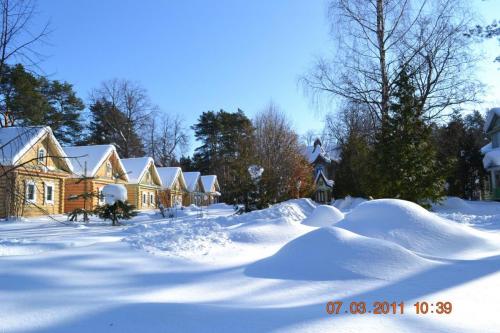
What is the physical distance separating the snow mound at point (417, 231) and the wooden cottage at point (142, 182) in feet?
84.0

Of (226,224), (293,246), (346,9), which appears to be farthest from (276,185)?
(293,246)

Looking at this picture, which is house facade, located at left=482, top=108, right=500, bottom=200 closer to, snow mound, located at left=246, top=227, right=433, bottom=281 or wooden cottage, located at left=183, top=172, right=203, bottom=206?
snow mound, located at left=246, top=227, right=433, bottom=281

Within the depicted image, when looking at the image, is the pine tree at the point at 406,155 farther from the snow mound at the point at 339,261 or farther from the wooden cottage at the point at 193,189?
the wooden cottage at the point at 193,189

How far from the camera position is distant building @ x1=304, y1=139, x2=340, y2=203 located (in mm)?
49625

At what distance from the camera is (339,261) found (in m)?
5.38

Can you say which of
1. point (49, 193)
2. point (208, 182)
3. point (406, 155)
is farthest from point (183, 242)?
point (208, 182)

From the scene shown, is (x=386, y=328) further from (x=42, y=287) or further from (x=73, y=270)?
(x=73, y=270)

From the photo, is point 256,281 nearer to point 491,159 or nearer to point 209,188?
point 491,159

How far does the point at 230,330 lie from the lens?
2979 millimetres

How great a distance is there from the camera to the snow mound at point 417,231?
7094 mm

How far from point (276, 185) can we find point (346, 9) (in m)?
8.85

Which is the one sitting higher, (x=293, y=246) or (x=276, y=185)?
(x=276, y=185)

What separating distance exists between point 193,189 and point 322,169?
19.4m

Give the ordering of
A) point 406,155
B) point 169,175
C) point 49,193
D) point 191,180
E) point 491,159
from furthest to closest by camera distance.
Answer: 1. point 191,180
2. point 169,175
3. point 491,159
4. point 49,193
5. point 406,155
